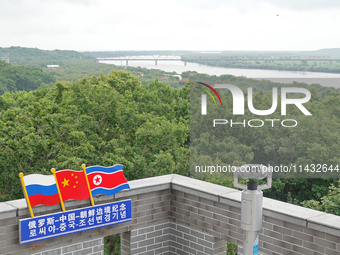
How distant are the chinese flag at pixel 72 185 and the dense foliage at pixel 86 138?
8.29 m

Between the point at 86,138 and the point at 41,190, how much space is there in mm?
10313

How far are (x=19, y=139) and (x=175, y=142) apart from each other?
17.6ft

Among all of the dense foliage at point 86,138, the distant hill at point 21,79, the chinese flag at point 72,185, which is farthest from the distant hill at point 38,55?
the chinese flag at point 72,185

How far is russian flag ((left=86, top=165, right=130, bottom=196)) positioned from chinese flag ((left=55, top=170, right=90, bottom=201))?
9 cm

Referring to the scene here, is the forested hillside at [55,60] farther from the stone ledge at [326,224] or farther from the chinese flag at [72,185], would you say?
the stone ledge at [326,224]

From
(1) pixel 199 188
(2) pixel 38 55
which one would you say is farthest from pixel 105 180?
(2) pixel 38 55

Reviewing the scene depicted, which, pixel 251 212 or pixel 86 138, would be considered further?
pixel 86 138

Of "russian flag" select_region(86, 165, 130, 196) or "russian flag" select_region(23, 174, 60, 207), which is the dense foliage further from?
"russian flag" select_region(23, 174, 60, 207)

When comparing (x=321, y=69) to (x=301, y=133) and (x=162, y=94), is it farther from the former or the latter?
(x=162, y=94)

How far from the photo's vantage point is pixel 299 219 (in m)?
4.25

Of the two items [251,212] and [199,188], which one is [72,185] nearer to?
[199,188]

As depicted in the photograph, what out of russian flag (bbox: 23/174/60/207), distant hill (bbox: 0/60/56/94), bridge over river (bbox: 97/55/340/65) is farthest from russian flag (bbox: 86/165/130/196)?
distant hill (bbox: 0/60/56/94)

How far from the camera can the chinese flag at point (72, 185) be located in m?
4.63

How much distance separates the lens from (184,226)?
18.4 ft
